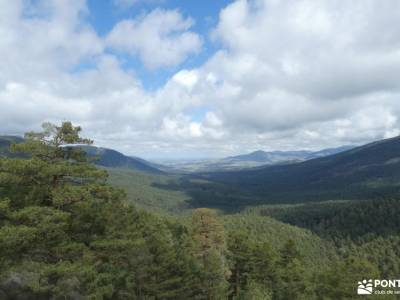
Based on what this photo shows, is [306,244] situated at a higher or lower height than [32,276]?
lower

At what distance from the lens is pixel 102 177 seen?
79.7ft

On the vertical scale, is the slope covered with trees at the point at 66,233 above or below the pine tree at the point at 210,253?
above

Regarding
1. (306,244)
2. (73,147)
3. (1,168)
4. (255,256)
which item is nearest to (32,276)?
(1,168)

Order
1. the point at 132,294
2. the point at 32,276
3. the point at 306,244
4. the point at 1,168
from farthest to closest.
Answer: the point at 306,244
the point at 132,294
the point at 1,168
the point at 32,276

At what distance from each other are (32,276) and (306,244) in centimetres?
20075

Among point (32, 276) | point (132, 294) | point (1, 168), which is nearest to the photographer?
point (32, 276)

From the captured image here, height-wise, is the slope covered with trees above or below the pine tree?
above

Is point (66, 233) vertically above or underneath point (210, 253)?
above

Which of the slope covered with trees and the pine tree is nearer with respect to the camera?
the slope covered with trees

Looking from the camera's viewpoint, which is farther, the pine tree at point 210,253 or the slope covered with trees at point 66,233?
the pine tree at point 210,253

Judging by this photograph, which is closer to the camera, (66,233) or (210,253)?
(66,233)

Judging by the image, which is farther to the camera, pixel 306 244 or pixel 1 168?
pixel 306 244

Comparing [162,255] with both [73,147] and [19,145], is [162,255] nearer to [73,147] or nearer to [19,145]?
[73,147]

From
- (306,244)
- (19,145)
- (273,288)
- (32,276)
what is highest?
(19,145)
